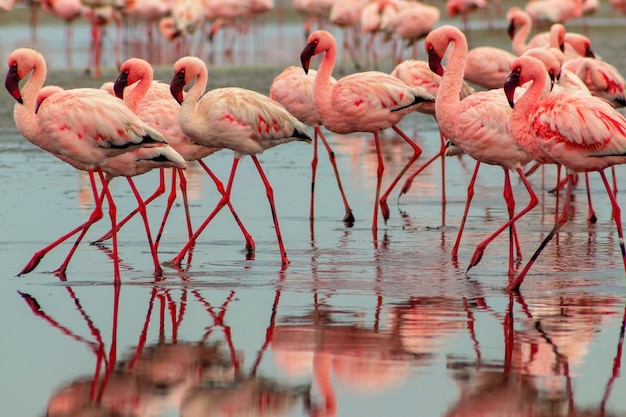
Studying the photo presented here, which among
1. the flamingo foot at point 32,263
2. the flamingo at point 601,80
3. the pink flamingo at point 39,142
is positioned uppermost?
the flamingo at point 601,80

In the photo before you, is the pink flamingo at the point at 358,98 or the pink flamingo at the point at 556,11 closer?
the pink flamingo at the point at 358,98

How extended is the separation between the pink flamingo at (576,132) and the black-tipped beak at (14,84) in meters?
2.85

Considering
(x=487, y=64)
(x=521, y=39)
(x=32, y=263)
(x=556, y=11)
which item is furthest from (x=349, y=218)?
(x=556, y=11)

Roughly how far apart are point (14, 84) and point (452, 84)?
268 cm

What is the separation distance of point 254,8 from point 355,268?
65.1 ft

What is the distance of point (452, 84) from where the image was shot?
8.08 metres

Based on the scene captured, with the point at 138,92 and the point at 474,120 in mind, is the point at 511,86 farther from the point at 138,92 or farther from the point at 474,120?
the point at 138,92

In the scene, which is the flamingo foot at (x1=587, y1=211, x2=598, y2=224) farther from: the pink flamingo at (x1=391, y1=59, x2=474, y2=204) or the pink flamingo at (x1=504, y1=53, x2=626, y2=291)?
the pink flamingo at (x1=504, y1=53, x2=626, y2=291)

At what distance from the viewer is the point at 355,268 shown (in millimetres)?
7617

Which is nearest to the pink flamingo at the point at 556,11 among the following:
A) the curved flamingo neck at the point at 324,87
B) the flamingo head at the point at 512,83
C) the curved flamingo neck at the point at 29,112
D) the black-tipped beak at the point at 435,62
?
the curved flamingo neck at the point at 324,87

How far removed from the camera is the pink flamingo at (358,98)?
946 centimetres

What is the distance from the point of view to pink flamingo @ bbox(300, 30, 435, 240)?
31.0 ft

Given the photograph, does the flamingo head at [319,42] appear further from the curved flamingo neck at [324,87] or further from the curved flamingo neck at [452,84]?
the curved flamingo neck at [452,84]

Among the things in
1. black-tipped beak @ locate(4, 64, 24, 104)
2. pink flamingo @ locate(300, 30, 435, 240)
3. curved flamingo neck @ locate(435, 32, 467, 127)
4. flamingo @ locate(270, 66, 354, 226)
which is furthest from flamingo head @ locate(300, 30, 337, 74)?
black-tipped beak @ locate(4, 64, 24, 104)
